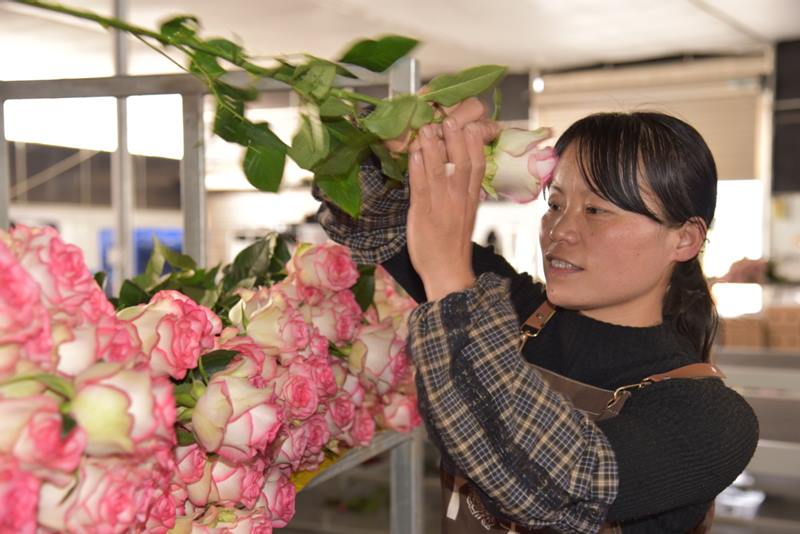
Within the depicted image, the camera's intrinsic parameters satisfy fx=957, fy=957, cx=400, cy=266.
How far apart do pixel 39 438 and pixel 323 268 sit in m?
0.47

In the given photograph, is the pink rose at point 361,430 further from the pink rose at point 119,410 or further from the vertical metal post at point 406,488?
the pink rose at point 119,410

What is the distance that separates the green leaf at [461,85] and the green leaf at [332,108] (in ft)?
0.20

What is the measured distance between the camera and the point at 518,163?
79cm

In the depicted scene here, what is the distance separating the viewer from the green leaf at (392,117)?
0.64 metres

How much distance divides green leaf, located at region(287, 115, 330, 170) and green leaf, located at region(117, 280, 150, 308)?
25 cm

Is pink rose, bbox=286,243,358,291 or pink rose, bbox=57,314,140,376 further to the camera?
pink rose, bbox=286,243,358,291

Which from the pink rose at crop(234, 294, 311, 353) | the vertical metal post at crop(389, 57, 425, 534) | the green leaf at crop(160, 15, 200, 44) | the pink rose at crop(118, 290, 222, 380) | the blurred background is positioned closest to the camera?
the pink rose at crop(118, 290, 222, 380)

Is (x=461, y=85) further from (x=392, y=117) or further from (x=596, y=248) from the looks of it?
(x=596, y=248)

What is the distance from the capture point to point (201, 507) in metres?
0.66

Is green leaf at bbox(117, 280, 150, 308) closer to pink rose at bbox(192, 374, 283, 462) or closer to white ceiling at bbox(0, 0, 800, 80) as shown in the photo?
pink rose at bbox(192, 374, 283, 462)

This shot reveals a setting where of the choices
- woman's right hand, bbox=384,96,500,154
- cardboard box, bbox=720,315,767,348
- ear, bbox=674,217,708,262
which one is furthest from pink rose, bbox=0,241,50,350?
cardboard box, bbox=720,315,767,348

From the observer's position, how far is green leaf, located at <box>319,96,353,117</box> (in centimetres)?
65

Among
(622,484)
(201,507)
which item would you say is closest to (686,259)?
(622,484)

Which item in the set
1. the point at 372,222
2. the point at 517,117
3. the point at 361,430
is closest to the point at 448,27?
the point at 517,117
